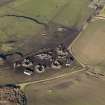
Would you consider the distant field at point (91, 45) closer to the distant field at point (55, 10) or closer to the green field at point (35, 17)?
the green field at point (35, 17)

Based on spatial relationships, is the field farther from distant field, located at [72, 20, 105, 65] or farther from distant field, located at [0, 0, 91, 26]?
distant field, located at [0, 0, 91, 26]

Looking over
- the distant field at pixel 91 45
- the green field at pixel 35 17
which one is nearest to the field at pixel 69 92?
the distant field at pixel 91 45

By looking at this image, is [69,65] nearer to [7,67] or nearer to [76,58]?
[76,58]

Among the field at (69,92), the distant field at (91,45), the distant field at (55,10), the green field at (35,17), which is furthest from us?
the distant field at (55,10)

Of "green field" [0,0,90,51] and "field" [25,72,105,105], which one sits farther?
"green field" [0,0,90,51]

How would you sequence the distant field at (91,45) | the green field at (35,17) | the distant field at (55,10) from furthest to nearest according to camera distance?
the distant field at (55,10) → the green field at (35,17) → the distant field at (91,45)

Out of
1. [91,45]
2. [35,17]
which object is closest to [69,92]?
[91,45]

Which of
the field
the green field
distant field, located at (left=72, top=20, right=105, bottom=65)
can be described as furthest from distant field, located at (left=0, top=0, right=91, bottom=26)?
the field

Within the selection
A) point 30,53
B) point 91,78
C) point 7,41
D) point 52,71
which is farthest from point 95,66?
point 7,41
